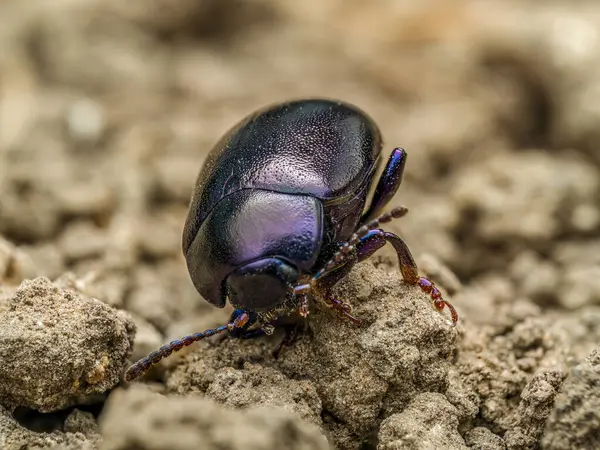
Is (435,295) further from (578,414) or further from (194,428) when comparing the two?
(194,428)

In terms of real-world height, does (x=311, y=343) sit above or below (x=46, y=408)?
above

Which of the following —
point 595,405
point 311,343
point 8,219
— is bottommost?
point 8,219

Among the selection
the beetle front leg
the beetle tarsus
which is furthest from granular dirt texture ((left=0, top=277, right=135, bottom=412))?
the beetle tarsus

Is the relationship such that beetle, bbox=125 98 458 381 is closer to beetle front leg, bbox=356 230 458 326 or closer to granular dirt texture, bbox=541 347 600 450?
beetle front leg, bbox=356 230 458 326

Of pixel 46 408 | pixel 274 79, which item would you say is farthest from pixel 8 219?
pixel 274 79

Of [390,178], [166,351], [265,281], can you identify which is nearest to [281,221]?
[265,281]

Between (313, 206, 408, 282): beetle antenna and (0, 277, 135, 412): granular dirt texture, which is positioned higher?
(313, 206, 408, 282): beetle antenna

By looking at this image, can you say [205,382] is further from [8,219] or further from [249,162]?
[8,219]
